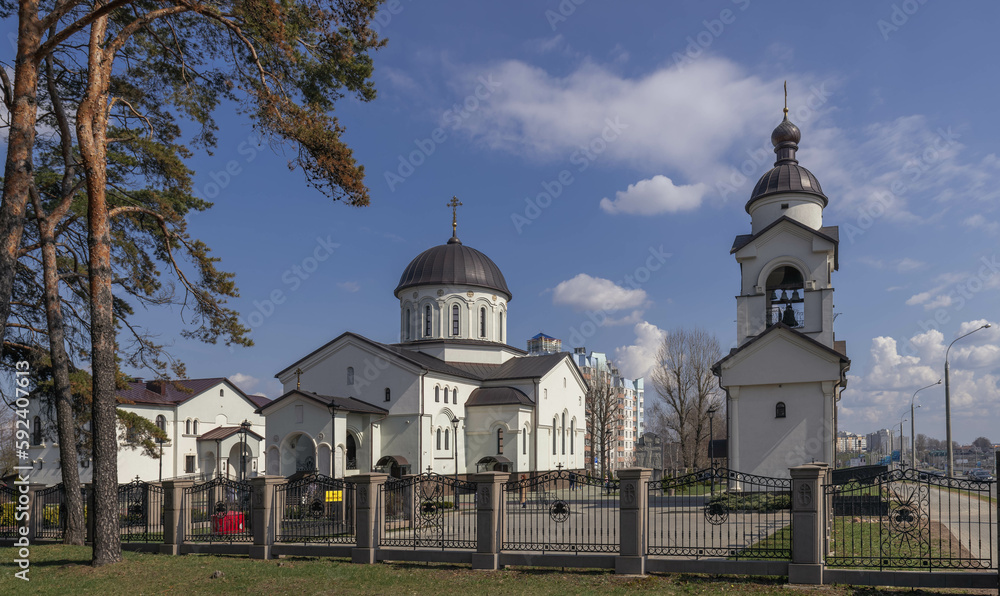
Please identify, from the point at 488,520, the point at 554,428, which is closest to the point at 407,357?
the point at 554,428

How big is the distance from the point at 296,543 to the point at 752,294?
1541cm

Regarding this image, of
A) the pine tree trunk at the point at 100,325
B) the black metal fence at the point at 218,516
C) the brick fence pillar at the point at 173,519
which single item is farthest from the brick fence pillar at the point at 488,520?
the brick fence pillar at the point at 173,519

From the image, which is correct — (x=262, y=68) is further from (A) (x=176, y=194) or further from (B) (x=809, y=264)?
(B) (x=809, y=264)

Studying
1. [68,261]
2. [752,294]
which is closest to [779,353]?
[752,294]

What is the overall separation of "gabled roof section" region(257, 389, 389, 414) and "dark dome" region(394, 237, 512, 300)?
8131mm

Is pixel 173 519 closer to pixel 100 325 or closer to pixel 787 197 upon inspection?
pixel 100 325

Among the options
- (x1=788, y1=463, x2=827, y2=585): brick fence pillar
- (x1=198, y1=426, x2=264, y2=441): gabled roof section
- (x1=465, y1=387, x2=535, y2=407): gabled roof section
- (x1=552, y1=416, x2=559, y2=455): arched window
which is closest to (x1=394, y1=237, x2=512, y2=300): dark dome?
(x1=465, y1=387, x2=535, y2=407): gabled roof section

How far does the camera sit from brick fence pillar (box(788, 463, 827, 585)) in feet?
32.6

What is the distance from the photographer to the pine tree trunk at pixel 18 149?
34.1 feet

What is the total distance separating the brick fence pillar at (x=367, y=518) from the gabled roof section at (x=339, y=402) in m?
17.5

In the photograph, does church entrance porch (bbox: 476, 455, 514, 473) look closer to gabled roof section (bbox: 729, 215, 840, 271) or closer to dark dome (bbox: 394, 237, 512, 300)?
dark dome (bbox: 394, 237, 512, 300)

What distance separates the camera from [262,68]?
12.5 meters

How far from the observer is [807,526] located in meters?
10.1

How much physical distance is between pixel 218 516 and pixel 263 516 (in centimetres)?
231
